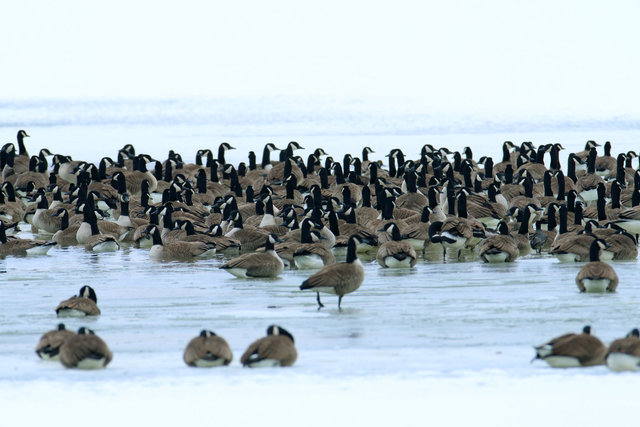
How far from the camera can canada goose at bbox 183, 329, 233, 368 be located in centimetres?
750

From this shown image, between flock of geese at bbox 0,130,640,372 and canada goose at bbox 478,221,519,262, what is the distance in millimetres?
15

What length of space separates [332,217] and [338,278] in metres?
5.23

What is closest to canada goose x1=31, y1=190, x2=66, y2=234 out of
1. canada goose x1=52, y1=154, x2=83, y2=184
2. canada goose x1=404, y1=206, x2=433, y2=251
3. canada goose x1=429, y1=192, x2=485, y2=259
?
canada goose x1=52, y1=154, x2=83, y2=184

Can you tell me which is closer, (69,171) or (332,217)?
(332,217)

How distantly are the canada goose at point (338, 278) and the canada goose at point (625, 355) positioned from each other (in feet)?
9.88

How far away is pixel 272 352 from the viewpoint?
7.43 m

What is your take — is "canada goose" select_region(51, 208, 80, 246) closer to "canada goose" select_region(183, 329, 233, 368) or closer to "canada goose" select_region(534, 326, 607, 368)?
"canada goose" select_region(183, 329, 233, 368)

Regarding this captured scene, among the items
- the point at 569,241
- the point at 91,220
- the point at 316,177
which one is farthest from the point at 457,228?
the point at 316,177

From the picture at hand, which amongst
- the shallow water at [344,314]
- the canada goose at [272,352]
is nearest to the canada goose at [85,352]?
the shallow water at [344,314]

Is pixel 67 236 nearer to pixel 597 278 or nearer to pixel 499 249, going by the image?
pixel 499 249

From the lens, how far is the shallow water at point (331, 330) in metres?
6.95

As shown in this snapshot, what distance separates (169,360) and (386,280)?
13.9 ft

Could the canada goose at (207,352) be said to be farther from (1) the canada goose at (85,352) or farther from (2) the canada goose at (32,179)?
(2) the canada goose at (32,179)

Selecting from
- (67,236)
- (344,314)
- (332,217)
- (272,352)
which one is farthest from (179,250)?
(272,352)
